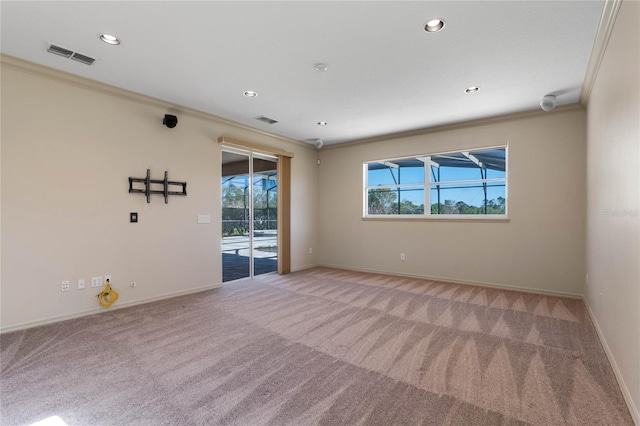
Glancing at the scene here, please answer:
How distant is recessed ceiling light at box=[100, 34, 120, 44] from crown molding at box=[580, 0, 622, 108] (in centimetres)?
381

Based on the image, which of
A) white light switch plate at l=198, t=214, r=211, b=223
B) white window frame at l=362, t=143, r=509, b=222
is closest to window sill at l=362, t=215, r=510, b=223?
white window frame at l=362, t=143, r=509, b=222

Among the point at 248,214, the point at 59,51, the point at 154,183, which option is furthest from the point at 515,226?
the point at 59,51

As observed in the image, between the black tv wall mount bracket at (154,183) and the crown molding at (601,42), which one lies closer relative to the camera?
the crown molding at (601,42)

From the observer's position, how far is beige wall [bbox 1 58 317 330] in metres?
3.02

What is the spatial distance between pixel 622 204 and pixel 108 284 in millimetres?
4941

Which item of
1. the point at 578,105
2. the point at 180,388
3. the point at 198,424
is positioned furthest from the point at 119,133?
the point at 578,105

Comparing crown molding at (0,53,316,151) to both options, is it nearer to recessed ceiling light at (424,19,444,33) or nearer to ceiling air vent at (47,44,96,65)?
ceiling air vent at (47,44,96,65)

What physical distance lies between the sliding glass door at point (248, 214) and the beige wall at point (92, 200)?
0.34 metres

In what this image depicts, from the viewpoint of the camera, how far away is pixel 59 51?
9.22 feet

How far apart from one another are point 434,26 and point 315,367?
2853 mm

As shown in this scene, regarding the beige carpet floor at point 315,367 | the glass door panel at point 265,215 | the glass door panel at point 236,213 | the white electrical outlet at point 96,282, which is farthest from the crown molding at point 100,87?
the beige carpet floor at point 315,367

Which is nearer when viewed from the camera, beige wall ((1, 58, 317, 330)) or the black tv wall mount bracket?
beige wall ((1, 58, 317, 330))

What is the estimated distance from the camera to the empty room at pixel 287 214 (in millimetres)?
2000

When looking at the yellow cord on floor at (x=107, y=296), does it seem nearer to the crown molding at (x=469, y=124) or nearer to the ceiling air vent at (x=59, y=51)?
the ceiling air vent at (x=59, y=51)
